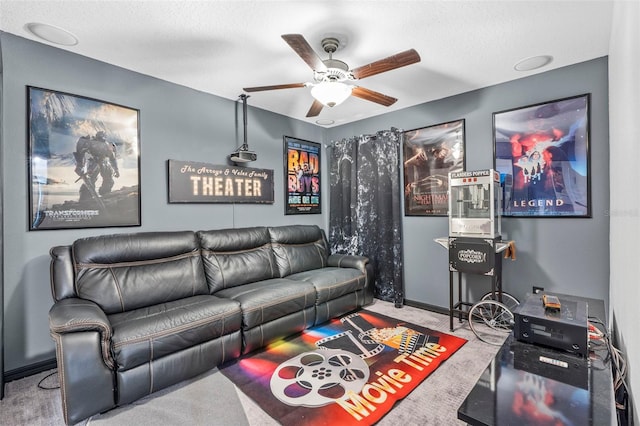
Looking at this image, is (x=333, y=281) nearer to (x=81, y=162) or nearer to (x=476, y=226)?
(x=476, y=226)

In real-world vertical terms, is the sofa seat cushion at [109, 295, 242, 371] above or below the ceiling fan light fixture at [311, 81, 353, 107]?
below

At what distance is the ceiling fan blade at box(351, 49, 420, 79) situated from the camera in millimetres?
1924

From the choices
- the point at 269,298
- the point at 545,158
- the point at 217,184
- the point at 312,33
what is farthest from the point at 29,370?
the point at 545,158

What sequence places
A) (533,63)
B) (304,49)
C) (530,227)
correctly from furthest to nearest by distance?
(530,227) → (533,63) → (304,49)

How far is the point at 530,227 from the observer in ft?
9.81

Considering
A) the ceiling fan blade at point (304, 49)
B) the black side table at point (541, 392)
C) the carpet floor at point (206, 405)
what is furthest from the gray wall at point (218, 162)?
the ceiling fan blade at point (304, 49)

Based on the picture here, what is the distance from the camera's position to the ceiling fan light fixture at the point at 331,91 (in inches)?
87.4

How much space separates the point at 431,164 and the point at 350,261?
1551 mm

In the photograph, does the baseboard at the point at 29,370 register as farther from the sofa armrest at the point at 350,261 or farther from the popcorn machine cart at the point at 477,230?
the popcorn machine cart at the point at 477,230

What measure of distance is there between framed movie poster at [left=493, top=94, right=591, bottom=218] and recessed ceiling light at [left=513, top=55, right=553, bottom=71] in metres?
0.36

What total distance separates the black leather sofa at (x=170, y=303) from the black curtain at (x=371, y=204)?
389mm

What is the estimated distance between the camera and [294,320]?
2.83 m

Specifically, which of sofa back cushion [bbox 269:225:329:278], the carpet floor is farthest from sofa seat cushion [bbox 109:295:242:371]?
sofa back cushion [bbox 269:225:329:278]

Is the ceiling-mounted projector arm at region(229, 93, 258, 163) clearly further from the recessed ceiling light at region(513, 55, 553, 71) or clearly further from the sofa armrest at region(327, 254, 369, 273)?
the recessed ceiling light at region(513, 55, 553, 71)
